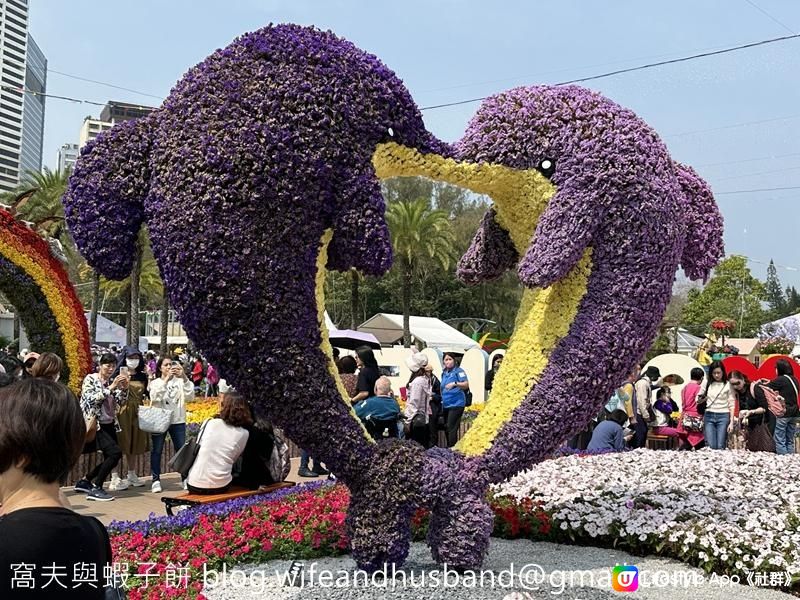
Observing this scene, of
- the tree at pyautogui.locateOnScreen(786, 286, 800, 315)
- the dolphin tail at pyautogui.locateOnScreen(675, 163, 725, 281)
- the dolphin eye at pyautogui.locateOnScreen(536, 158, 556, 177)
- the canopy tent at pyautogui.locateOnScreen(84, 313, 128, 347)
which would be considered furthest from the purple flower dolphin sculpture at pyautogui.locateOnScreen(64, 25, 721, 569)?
the tree at pyautogui.locateOnScreen(786, 286, 800, 315)

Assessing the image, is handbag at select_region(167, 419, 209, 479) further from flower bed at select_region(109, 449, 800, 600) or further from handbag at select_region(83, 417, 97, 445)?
handbag at select_region(83, 417, 97, 445)

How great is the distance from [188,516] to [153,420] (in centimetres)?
350

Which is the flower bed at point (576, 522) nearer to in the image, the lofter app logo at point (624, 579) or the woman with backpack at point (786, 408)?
the lofter app logo at point (624, 579)

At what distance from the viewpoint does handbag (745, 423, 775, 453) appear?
1087cm

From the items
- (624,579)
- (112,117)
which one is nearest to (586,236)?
(624,579)

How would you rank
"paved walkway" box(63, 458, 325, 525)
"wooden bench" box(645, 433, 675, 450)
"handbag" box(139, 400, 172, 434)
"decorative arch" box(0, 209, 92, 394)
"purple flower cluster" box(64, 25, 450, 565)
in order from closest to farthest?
"purple flower cluster" box(64, 25, 450, 565) < "paved walkway" box(63, 458, 325, 525) < "handbag" box(139, 400, 172, 434) < "decorative arch" box(0, 209, 92, 394) < "wooden bench" box(645, 433, 675, 450)

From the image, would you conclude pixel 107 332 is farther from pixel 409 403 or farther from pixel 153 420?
pixel 409 403

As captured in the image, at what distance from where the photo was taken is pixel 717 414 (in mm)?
10578

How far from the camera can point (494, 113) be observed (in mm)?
5457

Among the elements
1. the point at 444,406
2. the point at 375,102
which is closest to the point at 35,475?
the point at 375,102

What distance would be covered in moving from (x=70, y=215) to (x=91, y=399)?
386 cm

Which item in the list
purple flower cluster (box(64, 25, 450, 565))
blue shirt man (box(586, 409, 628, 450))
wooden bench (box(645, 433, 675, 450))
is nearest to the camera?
purple flower cluster (box(64, 25, 450, 565))

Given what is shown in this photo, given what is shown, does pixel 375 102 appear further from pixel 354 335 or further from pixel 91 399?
pixel 354 335

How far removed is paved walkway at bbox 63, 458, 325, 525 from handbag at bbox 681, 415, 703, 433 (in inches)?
294
